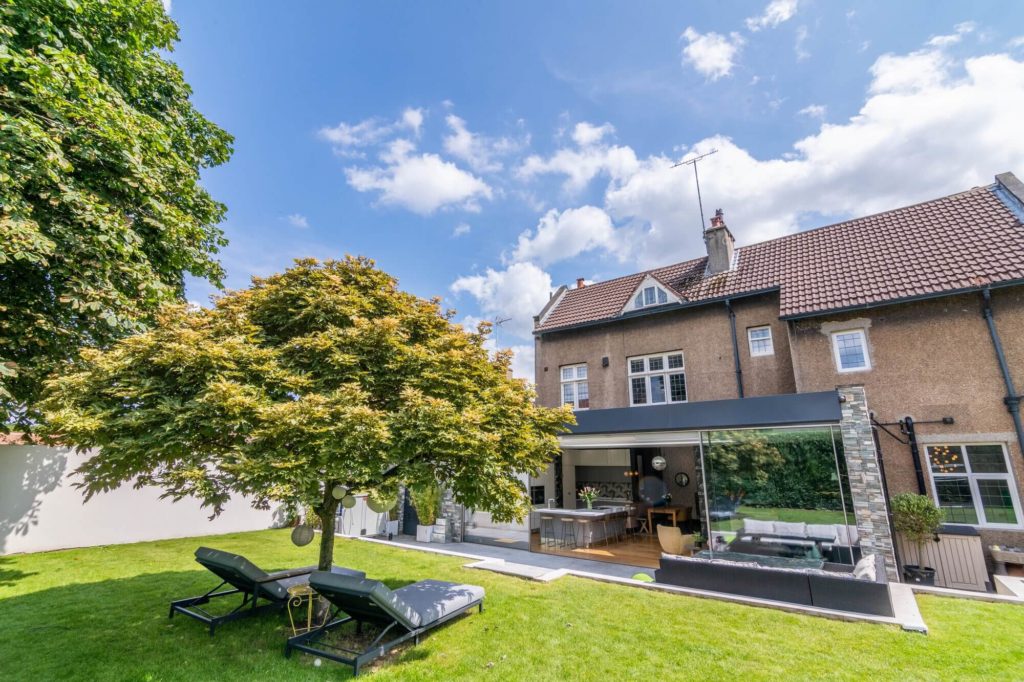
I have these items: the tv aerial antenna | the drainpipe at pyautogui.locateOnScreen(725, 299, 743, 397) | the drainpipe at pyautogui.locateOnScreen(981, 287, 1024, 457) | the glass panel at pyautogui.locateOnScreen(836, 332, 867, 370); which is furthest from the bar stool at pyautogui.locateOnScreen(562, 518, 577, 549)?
the tv aerial antenna

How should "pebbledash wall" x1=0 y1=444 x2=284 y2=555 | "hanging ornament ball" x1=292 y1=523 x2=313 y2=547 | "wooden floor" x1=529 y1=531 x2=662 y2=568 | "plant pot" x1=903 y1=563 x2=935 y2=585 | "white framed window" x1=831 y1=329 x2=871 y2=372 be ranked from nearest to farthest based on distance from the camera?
"hanging ornament ball" x1=292 y1=523 x2=313 y2=547 < "plant pot" x1=903 y1=563 x2=935 y2=585 < "wooden floor" x1=529 y1=531 x2=662 y2=568 < "white framed window" x1=831 y1=329 x2=871 y2=372 < "pebbledash wall" x1=0 y1=444 x2=284 y2=555

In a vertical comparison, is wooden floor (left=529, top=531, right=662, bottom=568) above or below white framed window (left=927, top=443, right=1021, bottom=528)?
below

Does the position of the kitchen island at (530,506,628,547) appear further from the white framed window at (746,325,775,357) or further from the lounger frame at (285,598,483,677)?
the lounger frame at (285,598,483,677)

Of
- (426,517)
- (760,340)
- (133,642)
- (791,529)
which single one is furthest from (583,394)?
(133,642)

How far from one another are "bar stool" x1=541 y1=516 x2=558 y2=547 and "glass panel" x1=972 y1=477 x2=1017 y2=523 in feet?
34.7

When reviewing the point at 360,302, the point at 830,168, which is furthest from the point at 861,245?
the point at 360,302

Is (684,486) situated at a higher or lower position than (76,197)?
lower

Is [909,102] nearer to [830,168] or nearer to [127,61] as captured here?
[830,168]

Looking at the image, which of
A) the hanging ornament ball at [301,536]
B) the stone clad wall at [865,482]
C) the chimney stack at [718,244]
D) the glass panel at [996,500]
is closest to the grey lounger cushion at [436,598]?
the hanging ornament ball at [301,536]

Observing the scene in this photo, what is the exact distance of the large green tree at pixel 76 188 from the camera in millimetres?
6773

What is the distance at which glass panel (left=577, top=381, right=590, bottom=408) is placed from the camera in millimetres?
17344

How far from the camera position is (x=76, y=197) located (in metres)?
7.06

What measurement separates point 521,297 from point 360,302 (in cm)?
1979

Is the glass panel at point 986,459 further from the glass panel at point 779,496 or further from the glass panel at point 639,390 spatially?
the glass panel at point 639,390
